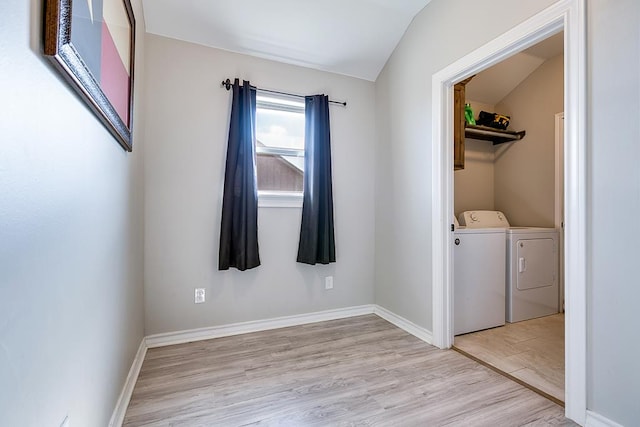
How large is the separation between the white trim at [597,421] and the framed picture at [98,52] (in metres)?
2.35

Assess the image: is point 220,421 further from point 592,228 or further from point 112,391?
point 592,228

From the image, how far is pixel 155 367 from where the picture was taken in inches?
75.1

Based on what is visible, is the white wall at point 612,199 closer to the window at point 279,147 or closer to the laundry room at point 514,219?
the laundry room at point 514,219

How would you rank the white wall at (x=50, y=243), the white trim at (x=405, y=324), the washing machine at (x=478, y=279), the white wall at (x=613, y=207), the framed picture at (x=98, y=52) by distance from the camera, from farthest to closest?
the washing machine at (x=478, y=279) → the white trim at (x=405, y=324) → the white wall at (x=613, y=207) → the framed picture at (x=98, y=52) → the white wall at (x=50, y=243)

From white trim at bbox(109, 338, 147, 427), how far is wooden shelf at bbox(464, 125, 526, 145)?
3.50m

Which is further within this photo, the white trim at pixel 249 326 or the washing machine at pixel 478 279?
the washing machine at pixel 478 279

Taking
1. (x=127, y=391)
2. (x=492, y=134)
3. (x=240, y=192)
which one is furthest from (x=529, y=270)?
(x=127, y=391)

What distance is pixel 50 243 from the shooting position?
0.71 m

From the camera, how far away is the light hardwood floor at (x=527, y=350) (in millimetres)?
1777

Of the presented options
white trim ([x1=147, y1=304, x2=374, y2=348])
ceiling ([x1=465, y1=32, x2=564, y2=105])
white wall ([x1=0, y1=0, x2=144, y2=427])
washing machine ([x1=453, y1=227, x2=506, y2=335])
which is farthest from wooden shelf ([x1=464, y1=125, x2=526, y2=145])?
white wall ([x1=0, y1=0, x2=144, y2=427])

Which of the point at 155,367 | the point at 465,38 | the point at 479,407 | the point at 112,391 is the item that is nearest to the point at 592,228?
the point at 479,407

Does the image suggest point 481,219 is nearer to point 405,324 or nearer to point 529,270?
point 529,270

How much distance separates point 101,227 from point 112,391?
0.76m

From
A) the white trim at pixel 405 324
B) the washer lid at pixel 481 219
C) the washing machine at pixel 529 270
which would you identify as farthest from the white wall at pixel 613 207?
the washer lid at pixel 481 219
